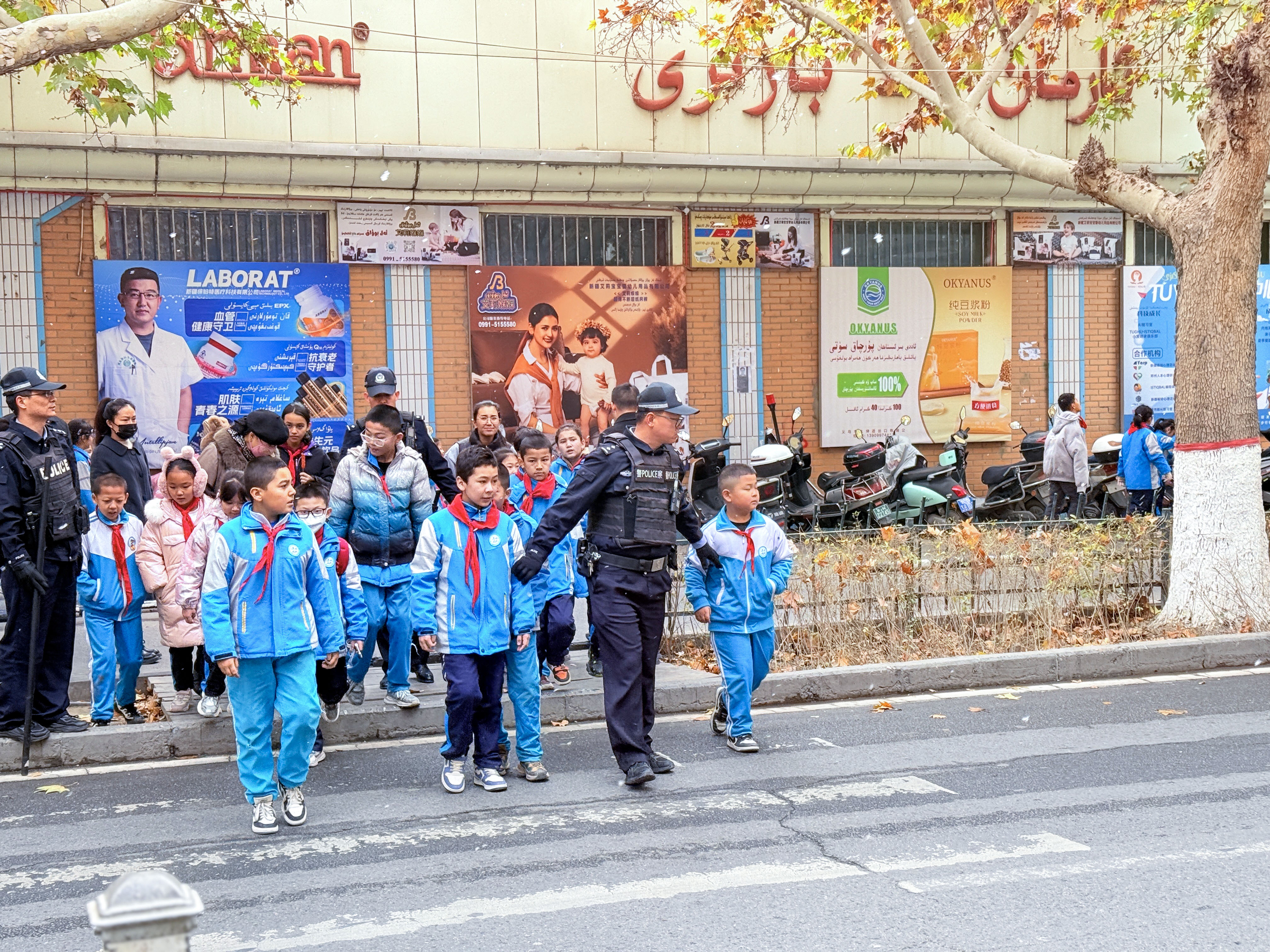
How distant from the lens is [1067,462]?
14.1 meters

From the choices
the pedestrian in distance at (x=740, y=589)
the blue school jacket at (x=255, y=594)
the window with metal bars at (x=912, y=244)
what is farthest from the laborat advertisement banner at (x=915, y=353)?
the blue school jacket at (x=255, y=594)

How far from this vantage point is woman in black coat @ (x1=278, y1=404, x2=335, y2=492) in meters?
8.39

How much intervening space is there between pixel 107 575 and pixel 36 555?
0.51m

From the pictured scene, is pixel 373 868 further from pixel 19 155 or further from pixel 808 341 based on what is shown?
pixel 808 341

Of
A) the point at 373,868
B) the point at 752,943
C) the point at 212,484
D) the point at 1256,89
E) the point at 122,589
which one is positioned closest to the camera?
the point at 752,943

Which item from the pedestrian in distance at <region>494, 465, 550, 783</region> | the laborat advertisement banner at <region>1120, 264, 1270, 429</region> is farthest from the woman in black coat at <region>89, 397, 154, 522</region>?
the laborat advertisement banner at <region>1120, 264, 1270, 429</region>

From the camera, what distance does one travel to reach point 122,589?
23.8 feet

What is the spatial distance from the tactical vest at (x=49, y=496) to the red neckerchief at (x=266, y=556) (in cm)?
166

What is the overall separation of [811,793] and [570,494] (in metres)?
1.84

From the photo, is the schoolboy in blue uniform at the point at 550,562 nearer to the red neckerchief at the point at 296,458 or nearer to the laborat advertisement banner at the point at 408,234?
the red neckerchief at the point at 296,458

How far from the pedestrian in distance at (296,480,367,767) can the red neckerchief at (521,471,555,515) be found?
5.02ft

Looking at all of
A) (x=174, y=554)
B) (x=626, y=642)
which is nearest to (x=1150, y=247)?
(x=626, y=642)

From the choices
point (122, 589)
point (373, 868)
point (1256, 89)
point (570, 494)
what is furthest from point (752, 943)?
point (1256, 89)

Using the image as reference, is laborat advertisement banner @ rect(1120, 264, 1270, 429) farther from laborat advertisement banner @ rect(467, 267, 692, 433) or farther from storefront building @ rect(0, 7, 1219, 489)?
laborat advertisement banner @ rect(467, 267, 692, 433)
